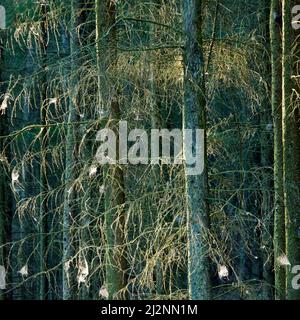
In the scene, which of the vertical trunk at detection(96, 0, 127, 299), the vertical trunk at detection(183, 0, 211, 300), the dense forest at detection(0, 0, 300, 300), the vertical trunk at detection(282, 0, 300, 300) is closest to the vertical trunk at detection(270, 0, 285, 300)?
the dense forest at detection(0, 0, 300, 300)

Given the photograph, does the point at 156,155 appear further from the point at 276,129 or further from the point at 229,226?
the point at 276,129

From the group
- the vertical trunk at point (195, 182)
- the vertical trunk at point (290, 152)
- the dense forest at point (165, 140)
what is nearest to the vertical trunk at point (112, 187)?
the dense forest at point (165, 140)

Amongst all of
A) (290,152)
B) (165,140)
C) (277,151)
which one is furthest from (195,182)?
(277,151)

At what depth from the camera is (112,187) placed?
6.53 meters

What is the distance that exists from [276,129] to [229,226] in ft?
6.68

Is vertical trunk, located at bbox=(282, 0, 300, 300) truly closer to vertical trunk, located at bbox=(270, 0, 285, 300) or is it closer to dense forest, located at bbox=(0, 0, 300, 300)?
dense forest, located at bbox=(0, 0, 300, 300)

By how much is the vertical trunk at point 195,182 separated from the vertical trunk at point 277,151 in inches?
80.3

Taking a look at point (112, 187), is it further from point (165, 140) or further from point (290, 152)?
point (290, 152)

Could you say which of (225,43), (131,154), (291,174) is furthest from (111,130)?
(291,174)

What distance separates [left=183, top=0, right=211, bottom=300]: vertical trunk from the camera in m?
5.12

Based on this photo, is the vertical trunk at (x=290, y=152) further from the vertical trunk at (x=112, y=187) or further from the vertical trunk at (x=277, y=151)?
the vertical trunk at (x=112, y=187)

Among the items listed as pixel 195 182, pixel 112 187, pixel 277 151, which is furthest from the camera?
pixel 277 151

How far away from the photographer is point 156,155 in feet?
20.9

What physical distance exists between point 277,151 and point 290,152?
69 centimetres
